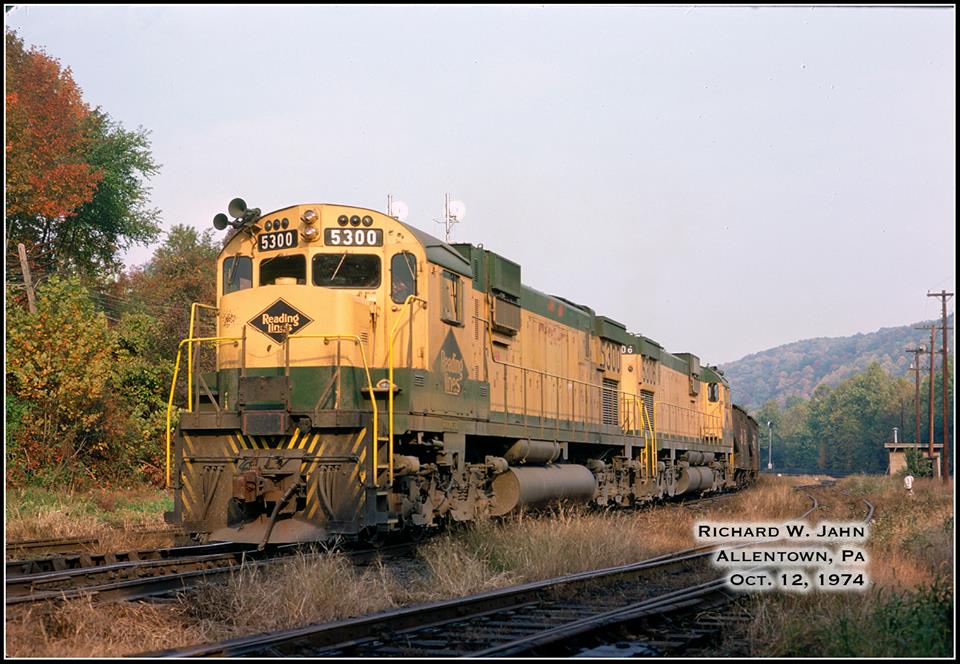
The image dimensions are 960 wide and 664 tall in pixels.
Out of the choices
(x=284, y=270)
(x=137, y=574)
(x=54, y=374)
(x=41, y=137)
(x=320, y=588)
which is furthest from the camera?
(x=41, y=137)

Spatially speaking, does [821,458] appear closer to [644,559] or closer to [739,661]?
[644,559]

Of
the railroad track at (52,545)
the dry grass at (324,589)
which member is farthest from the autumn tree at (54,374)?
the dry grass at (324,589)

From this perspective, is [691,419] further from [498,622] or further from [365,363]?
[498,622]

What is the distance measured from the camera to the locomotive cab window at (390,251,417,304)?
12625 mm

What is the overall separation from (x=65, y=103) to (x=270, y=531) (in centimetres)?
1823

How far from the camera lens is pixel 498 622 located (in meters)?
8.14

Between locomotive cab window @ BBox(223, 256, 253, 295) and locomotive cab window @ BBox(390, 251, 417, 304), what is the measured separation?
193 cm

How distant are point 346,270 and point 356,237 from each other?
43cm

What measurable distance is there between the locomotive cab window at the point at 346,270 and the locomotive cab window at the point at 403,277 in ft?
0.73

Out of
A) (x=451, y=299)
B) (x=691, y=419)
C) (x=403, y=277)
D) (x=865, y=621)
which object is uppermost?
(x=403, y=277)

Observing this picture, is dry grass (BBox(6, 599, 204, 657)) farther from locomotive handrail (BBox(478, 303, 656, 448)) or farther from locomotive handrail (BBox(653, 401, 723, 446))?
locomotive handrail (BBox(653, 401, 723, 446))

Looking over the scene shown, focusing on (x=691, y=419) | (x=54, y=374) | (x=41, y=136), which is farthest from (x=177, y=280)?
(x=691, y=419)

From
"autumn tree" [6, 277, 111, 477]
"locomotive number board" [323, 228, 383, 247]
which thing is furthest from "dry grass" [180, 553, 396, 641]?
"autumn tree" [6, 277, 111, 477]

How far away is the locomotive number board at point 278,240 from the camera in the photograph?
12.7 m
